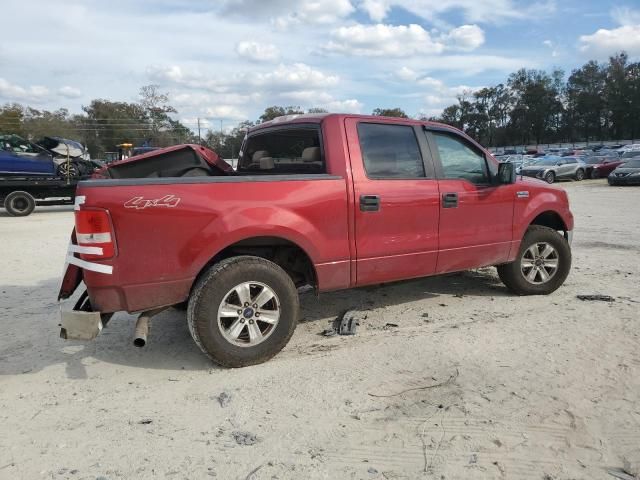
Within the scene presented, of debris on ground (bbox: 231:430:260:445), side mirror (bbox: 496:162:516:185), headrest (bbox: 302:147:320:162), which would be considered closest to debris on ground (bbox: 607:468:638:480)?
debris on ground (bbox: 231:430:260:445)

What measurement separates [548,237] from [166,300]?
4028mm

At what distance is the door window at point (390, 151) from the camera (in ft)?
14.0

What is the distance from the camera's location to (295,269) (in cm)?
435

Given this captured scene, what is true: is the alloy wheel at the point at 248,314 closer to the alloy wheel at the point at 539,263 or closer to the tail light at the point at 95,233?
the tail light at the point at 95,233

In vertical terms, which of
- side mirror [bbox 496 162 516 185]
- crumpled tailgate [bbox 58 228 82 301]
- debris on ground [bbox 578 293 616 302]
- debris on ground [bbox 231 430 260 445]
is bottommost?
debris on ground [bbox 231 430 260 445]

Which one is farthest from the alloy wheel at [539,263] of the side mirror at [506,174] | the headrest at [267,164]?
the headrest at [267,164]

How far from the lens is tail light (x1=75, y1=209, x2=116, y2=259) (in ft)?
10.6

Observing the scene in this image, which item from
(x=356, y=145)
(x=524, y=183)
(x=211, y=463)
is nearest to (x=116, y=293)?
(x=211, y=463)

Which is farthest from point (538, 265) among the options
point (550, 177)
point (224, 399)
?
point (550, 177)

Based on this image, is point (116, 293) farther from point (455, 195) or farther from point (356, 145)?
point (455, 195)

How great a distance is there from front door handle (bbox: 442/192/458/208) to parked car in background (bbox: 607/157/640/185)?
928 inches

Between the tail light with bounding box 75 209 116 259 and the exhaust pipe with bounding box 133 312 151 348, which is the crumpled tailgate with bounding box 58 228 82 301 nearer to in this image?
the tail light with bounding box 75 209 116 259

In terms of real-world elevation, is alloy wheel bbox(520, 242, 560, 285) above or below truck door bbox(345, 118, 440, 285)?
below

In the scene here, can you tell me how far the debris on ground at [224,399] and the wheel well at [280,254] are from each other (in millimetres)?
912
